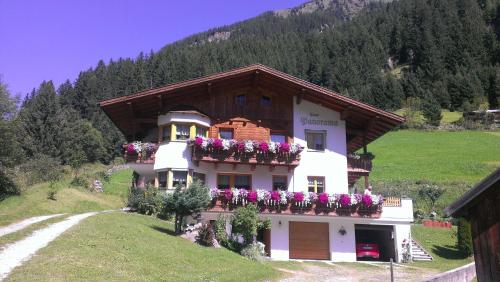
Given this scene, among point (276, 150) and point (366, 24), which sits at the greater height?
point (366, 24)

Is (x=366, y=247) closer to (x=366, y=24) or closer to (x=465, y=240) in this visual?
(x=465, y=240)

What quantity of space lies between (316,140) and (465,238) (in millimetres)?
9920

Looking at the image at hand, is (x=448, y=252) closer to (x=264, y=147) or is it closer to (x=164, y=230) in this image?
(x=264, y=147)

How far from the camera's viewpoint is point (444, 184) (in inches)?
2004

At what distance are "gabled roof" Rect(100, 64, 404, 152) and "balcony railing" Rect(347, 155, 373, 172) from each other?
179cm

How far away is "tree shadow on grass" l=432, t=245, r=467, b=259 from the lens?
2815cm

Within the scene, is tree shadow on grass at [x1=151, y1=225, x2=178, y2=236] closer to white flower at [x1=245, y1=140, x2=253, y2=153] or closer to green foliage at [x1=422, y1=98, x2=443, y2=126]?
white flower at [x1=245, y1=140, x2=253, y2=153]

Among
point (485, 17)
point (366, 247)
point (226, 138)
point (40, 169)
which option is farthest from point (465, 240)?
point (485, 17)

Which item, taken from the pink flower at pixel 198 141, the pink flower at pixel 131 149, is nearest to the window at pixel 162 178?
the pink flower at pixel 131 149

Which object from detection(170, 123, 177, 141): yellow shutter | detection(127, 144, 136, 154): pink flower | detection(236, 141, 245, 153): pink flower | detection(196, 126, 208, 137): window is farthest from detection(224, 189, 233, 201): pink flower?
detection(127, 144, 136, 154): pink flower

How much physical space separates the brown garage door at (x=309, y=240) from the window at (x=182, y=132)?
25.3 feet

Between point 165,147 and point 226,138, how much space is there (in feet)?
12.0

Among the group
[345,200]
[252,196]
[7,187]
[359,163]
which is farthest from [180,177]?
[7,187]

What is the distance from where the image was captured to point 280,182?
95.4 ft
